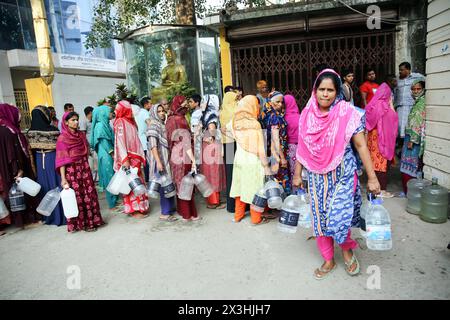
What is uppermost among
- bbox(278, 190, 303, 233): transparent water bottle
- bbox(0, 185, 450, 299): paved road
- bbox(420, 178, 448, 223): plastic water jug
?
bbox(278, 190, 303, 233): transparent water bottle

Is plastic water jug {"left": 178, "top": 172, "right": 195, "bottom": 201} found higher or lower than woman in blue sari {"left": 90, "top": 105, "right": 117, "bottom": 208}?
lower

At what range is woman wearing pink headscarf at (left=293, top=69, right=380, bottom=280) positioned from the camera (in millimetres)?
2297

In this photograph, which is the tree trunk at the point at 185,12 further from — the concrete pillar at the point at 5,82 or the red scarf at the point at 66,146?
the concrete pillar at the point at 5,82

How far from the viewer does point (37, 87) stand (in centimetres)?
1091

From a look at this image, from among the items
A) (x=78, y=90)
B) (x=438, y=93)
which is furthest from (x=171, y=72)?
(x=78, y=90)

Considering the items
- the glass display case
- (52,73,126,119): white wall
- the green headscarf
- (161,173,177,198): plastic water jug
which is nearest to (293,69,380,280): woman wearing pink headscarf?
(161,173,177,198): plastic water jug

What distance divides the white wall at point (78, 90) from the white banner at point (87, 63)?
59 centimetres

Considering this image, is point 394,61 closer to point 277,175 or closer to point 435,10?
point 435,10

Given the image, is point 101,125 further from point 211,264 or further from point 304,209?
point 304,209

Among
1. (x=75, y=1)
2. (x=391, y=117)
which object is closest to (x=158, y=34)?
(x=391, y=117)

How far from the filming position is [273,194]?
3691 mm

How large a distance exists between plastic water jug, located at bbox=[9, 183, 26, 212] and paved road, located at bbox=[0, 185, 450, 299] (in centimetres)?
36

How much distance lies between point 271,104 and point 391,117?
1.72m

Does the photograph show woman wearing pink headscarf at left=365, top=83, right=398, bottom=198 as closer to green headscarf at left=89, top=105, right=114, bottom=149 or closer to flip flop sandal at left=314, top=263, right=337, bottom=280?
flip flop sandal at left=314, top=263, right=337, bottom=280
